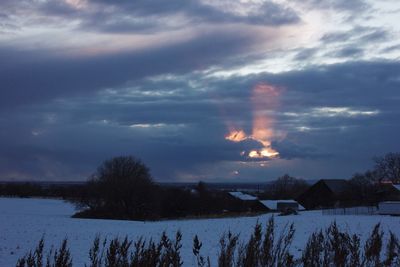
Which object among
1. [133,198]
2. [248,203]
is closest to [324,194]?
[248,203]

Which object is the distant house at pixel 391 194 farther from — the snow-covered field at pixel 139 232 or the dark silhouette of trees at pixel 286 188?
the dark silhouette of trees at pixel 286 188

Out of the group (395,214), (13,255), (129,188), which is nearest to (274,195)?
(129,188)

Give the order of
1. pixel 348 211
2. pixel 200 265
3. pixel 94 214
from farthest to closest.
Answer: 1. pixel 94 214
2. pixel 348 211
3. pixel 200 265

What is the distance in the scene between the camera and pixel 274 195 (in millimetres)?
150875

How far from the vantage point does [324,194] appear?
104062 millimetres

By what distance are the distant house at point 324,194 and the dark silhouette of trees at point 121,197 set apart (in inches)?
1348

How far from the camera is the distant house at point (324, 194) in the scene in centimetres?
10112

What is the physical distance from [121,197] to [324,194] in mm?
43336

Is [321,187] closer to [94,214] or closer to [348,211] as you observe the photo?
[348,211]

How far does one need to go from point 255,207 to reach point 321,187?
1435cm

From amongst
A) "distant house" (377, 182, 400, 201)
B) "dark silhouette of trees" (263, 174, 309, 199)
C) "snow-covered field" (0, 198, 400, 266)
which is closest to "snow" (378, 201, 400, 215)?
"snow-covered field" (0, 198, 400, 266)

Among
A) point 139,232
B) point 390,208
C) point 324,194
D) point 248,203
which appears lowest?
point 139,232

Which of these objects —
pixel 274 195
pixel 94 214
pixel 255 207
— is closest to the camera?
pixel 94 214

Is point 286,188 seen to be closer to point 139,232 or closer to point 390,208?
point 390,208
